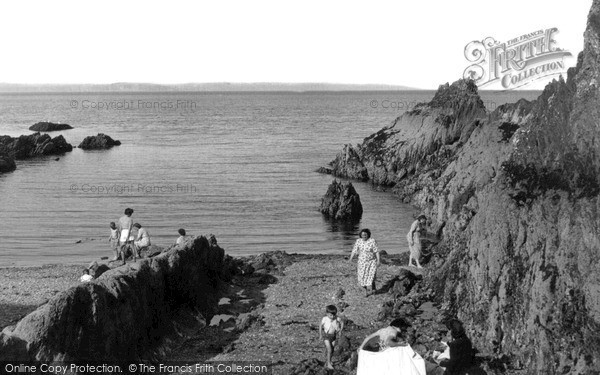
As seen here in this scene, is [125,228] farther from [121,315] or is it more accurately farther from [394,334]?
[394,334]

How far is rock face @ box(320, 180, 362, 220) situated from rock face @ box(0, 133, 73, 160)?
53825mm

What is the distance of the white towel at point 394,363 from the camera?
13.6 meters

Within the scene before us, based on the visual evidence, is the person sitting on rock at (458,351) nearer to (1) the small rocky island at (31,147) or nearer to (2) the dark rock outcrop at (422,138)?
(2) the dark rock outcrop at (422,138)

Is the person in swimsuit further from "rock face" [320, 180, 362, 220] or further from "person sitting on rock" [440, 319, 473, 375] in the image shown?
"rock face" [320, 180, 362, 220]

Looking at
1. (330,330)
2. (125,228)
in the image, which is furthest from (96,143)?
(330,330)

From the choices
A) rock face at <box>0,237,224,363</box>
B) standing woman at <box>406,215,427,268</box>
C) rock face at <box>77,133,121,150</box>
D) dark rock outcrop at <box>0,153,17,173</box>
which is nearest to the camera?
rock face at <box>0,237,224,363</box>

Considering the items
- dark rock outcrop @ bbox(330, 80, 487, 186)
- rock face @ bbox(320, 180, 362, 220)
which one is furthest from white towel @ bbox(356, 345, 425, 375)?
dark rock outcrop @ bbox(330, 80, 487, 186)

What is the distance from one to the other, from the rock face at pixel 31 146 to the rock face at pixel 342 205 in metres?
53.8

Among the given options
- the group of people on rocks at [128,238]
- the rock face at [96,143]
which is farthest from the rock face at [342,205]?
the rock face at [96,143]

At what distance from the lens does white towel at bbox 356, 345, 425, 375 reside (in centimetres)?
1357

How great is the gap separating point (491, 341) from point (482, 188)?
7.40 m

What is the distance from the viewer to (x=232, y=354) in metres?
21.0

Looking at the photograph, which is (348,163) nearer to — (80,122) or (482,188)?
(482,188)

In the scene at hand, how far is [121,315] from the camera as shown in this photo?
1939 centimetres
